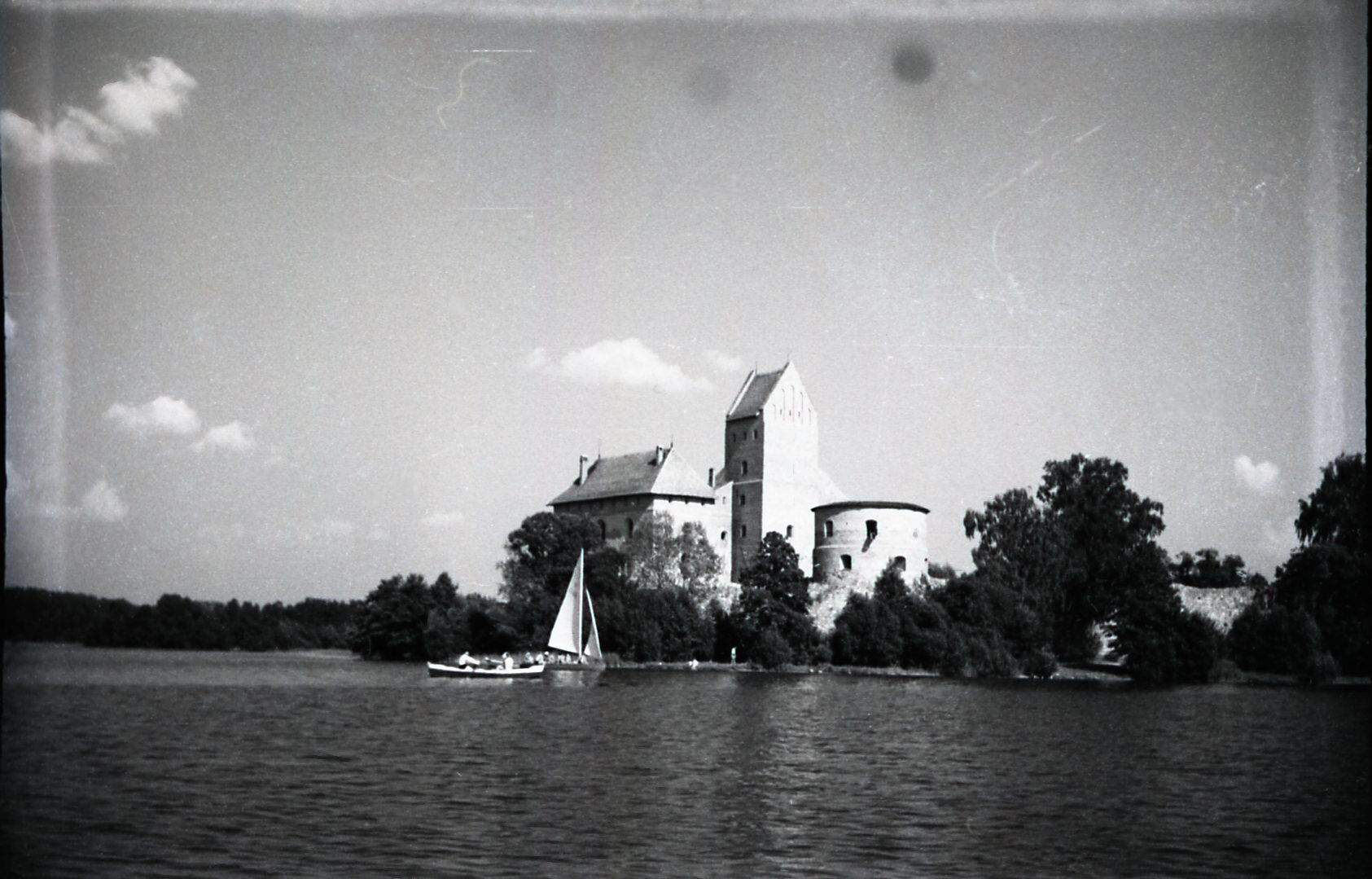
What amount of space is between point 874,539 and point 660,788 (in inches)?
1705

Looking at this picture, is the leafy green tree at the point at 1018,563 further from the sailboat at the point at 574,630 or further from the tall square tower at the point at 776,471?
the sailboat at the point at 574,630

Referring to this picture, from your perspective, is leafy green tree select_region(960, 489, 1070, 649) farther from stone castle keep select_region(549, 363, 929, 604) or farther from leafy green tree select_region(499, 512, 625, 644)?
leafy green tree select_region(499, 512, 625, 644)

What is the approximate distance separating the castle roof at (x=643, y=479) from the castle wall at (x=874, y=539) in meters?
9.23

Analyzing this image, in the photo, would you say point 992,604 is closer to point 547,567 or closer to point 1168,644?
point 1168,644

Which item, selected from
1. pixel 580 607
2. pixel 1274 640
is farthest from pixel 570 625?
pixel 1274 640

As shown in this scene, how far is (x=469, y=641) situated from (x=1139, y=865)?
49102mm

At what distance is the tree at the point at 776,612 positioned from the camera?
2160 inches

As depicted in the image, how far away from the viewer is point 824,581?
2351 inches

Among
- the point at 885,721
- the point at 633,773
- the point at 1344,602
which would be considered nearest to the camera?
the point at 633,773

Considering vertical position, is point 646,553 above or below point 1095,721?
above

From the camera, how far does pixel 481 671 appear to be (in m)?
49.0

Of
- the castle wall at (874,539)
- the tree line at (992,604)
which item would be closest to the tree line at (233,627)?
the tree line at (992,604)

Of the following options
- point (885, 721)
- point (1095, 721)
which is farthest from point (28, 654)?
point (1095, 721)

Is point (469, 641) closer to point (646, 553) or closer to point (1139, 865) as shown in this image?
point (646, 553)
